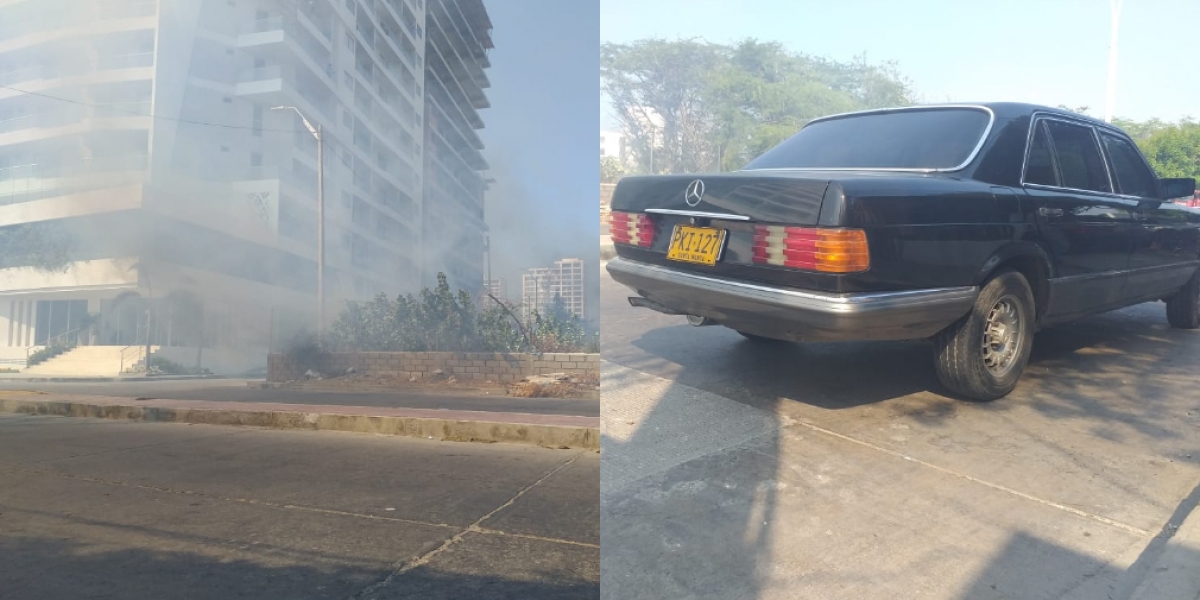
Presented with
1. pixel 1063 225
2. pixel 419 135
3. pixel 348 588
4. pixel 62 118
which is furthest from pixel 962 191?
pixel 62 118

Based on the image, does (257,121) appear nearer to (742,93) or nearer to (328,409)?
(328,409)

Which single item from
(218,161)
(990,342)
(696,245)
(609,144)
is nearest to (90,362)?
(218,161)

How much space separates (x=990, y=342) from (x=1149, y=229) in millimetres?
1891

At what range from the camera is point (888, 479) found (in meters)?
2.94

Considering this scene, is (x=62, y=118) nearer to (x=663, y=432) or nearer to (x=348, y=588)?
(x=348, y=588)

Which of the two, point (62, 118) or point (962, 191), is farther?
point (962, 191)

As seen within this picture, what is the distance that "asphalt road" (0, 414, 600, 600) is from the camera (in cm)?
222

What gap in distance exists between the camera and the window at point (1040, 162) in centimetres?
390

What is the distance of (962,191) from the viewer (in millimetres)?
3428

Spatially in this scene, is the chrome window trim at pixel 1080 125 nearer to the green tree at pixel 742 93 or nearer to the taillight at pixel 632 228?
the taillight at pixel 632 228

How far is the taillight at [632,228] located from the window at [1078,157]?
219 cm

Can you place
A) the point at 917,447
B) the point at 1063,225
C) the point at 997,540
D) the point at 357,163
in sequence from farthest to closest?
the point at 1063,225, the point at 357,163, the point at 917,447, the point at 997,540

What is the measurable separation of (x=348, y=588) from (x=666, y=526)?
1.00 metres

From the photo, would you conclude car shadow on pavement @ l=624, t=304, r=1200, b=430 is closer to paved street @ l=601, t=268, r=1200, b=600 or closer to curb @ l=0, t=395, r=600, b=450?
paved street @ l=601, t=268, r=1200, b=600
